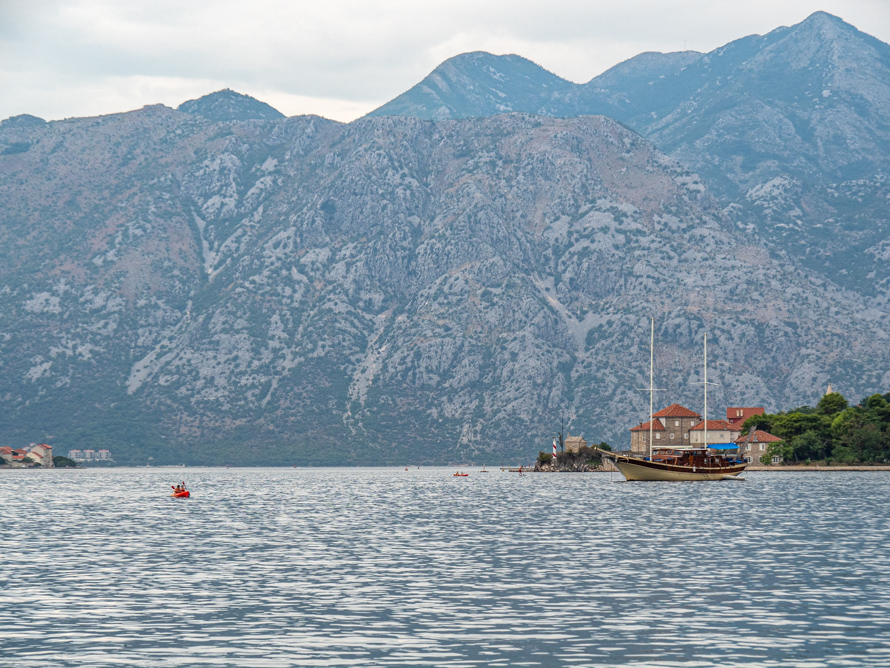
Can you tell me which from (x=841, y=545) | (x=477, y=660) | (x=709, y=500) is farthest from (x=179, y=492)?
(x=477, y=660)

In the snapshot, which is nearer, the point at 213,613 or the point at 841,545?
the point at 213,613

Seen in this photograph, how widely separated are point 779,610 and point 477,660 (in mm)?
17408

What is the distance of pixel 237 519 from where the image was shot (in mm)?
112562

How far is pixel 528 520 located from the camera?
349ft

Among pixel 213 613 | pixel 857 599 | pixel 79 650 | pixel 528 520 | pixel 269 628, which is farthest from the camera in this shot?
pixel 528 520

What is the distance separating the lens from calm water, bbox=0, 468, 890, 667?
128 ft

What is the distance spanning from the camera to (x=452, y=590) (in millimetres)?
54625

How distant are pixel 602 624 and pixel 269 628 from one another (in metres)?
13.2

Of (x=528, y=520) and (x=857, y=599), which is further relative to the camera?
(x=528, y=520)

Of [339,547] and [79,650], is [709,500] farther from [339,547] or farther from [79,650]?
[79,650]

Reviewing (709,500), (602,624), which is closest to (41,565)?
(602,624)

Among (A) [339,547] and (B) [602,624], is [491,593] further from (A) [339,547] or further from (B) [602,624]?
(A) [339,547]

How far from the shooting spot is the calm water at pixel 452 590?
128 ft

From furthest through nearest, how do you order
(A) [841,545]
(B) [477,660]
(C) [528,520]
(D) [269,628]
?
(C) [528,520] → (A) [841,545] → (D) [269,628] → (B) [477,660]
